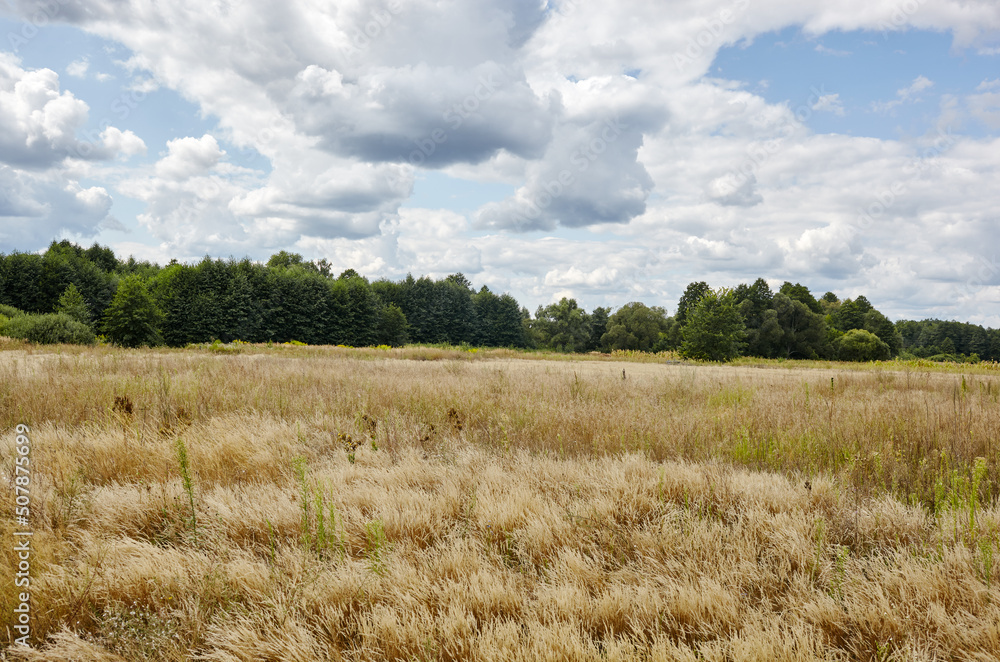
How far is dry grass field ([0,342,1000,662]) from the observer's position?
206cm

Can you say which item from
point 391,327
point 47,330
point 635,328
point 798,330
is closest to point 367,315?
point 391,327

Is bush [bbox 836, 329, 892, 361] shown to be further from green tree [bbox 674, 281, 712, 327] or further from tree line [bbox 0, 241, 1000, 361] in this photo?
green tree [bbox 674, 281, 712, 327]

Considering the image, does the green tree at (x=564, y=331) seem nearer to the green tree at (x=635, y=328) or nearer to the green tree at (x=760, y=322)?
the green tree at (x=635, y=328)

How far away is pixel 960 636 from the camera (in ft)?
6.54

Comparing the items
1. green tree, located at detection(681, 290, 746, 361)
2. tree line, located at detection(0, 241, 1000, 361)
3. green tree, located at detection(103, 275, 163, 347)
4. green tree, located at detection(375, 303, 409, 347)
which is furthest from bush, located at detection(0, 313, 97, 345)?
green tree, located at detection(681, 290, 746, 361)

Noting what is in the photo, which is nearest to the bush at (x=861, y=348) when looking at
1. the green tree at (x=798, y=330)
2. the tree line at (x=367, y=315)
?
the tree line at (x=367, y=315)

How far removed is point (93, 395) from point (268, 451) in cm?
422

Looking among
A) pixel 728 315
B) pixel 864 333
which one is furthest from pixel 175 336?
pixel 864 333

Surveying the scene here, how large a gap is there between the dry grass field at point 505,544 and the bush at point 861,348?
206 feet

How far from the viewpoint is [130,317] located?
104 feet

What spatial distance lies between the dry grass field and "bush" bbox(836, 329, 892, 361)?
62.8 meters

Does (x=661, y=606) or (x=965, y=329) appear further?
(x=965, y=329)

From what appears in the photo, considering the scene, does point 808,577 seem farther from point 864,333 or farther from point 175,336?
point 864,333

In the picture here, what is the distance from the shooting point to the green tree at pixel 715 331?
36.3 meters
